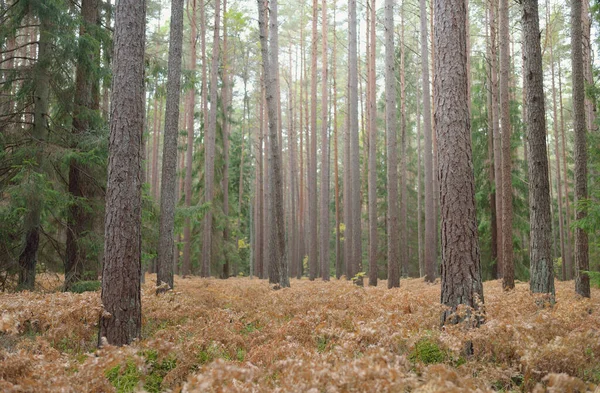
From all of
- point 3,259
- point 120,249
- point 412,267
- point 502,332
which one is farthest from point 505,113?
point 412,267

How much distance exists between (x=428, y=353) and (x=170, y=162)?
7090mm

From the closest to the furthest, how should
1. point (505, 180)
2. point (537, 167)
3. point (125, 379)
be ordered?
point (125, 379)
point (537, 167)
point (505, 180)

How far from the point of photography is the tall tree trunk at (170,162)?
962 centimetres

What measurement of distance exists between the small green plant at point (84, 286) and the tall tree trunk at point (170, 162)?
1282 mm

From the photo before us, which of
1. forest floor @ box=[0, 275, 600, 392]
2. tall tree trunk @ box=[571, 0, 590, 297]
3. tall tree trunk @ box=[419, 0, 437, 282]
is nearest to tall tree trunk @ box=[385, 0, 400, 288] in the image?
tall tree trunk @ box=[419, 0, 437, 282]

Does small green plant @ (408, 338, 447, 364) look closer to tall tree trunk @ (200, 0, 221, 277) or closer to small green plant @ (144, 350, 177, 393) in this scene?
small green plant @ (144, 350, 177, 393)

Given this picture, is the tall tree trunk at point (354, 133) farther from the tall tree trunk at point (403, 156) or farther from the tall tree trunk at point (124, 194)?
the tall tree trunk at point (124, 194)

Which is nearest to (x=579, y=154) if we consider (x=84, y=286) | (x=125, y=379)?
(x=125, y=379)

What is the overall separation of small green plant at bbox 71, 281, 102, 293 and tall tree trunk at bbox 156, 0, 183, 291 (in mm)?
1282

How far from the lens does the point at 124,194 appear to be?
5090mm

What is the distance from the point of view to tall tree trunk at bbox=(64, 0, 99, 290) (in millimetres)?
9594

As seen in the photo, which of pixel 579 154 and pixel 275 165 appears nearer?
pixel 579 154

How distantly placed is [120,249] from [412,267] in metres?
31.9

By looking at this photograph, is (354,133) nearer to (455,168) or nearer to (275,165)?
(275,165)
